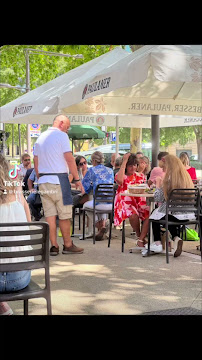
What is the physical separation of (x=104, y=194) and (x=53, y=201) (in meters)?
1.28

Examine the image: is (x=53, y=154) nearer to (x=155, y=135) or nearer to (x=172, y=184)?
(x=172, y=184)

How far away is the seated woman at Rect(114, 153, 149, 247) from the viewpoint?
7820 millimetres

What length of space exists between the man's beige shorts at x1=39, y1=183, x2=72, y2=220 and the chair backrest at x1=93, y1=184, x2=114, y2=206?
0.96 meters

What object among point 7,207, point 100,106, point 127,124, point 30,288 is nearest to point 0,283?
point 30,288

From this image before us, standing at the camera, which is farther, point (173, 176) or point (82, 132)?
point (82, 132)

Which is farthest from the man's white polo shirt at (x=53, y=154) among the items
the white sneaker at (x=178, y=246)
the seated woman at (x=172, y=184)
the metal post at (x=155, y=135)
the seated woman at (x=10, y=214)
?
the metal post at (x=155, y=135)

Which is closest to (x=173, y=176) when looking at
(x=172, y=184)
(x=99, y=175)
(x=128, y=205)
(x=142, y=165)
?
(x=172, y=184)

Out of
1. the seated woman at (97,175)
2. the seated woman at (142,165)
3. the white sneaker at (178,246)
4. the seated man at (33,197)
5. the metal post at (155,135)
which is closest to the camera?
the white sneaker at (178,246)

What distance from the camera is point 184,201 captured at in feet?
23.0

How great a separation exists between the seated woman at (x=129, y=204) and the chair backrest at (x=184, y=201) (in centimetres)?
80

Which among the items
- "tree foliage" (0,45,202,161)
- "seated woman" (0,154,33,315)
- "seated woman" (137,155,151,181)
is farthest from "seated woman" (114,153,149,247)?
"tree foliage" (0,45,202,161)

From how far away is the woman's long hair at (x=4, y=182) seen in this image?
11.9 feet

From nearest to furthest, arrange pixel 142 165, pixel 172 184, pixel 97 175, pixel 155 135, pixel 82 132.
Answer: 1. pixel 172 184
2. pixel 97 175
3. pixel 142 165
4. pixel 155 135
5. pixel 82 132

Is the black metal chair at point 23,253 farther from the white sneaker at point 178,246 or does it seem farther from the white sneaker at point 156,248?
the white sneaker at point 156,248
